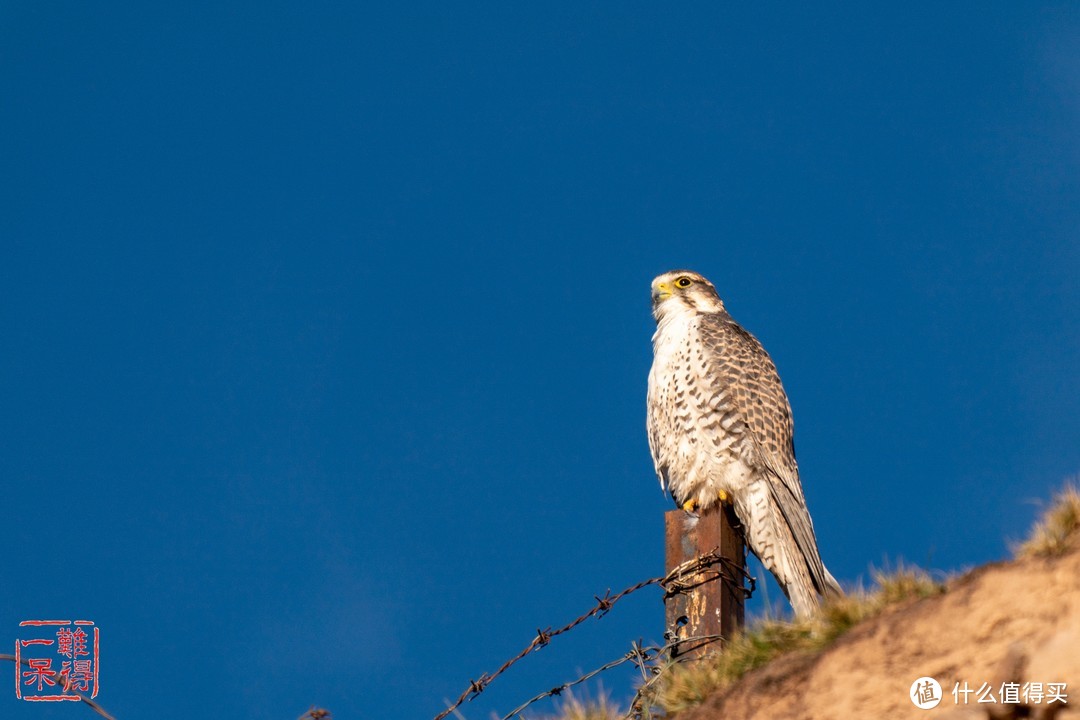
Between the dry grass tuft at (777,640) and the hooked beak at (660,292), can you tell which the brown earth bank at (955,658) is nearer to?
the dry grass tuft at (777,640)

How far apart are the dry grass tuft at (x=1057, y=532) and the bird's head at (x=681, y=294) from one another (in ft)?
15.9

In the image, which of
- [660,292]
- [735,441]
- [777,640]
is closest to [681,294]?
[660,292]

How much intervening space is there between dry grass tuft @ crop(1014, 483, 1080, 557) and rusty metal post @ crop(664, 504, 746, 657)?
139cm

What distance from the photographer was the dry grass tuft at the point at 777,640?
4.91 metres

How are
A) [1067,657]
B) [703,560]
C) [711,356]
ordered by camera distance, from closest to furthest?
[1067,657] → [703,560] → [711,356]

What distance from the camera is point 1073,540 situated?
4.53 m

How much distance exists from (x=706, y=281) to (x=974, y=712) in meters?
5.75

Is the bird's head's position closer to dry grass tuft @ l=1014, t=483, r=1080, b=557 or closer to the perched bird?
the perched bird

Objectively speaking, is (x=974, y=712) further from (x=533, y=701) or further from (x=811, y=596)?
(x=811, y=596)

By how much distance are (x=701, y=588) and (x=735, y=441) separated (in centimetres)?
235

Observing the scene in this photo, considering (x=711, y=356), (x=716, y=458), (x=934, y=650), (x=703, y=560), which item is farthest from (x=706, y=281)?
(x=934, y=650)

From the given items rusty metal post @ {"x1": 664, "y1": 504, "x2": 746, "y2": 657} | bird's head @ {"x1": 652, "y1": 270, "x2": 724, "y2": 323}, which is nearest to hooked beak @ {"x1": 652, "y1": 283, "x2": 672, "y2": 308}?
bird's head @ {"x1": 652, "y1": 270, "x2": 724, "y2": 323}

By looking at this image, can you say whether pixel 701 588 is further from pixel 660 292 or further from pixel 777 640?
pixel 660 292

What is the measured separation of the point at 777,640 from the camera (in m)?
5.11
